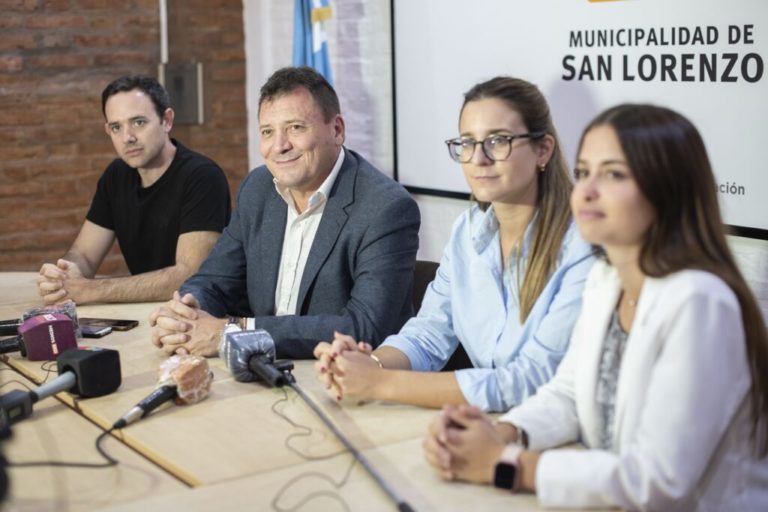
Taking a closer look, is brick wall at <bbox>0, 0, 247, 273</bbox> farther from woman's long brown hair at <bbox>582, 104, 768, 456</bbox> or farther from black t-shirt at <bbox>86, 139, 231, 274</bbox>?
woman's long brown hair at <bbox>582, 104, 768, 456</bbox>

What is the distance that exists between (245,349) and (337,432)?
1.44ft

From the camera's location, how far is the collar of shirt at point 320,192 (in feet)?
9.28

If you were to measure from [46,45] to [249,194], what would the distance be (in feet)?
7.11

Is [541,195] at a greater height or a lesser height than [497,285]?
greater

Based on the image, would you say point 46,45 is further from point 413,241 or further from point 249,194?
point 413,241

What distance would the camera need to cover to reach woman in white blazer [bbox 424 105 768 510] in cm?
151

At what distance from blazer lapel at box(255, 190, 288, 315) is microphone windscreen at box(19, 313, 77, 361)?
622 mm

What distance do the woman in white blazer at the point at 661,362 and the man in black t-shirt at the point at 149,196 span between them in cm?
199

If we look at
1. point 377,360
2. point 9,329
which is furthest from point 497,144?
point 9,329

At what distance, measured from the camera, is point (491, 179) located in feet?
7.19

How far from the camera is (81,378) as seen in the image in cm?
210

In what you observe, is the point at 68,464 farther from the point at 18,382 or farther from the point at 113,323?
the point at 113,323

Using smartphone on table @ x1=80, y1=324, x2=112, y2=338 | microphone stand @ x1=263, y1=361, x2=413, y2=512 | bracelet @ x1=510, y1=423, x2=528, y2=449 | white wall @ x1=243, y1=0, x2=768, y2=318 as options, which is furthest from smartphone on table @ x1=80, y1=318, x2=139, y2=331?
white wall @ x1=243, y1=0, x2=768, y2=318

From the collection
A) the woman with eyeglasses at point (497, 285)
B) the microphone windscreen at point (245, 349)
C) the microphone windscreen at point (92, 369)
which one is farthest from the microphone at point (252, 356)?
the microphone windscreen at point (92, 369)
